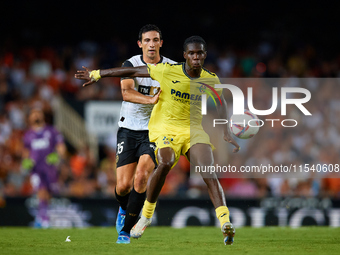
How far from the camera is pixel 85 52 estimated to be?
1688cm

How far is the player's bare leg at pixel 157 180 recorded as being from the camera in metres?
6.07

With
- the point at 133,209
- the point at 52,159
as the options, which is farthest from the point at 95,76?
the point at 52,159

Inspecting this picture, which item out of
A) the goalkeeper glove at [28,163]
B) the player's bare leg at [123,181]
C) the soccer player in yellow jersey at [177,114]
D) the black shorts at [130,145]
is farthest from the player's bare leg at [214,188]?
the goalkeeper glove at [28,163]

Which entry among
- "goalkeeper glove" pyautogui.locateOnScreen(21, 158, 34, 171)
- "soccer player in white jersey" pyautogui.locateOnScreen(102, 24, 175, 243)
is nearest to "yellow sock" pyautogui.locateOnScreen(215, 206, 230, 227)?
"soccer player in white jersey" pyautogui.locateOnScreen(102, 24, 175, 243)

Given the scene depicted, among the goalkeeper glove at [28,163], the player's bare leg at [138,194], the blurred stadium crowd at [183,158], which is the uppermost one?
the blurred stadium crowd at [183,158]

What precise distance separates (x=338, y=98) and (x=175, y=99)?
9520 mm

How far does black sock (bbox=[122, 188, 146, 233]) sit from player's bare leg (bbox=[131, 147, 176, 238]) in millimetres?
85

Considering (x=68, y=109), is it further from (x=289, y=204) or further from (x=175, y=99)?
(x=175, y=99)

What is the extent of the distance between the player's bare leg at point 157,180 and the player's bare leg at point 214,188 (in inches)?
10.5

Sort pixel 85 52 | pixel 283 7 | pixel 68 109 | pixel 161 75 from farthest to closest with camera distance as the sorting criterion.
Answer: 1. pixel 283 7
2. pixel 85 52
3. pixel 68 109
4. pixel 161 75

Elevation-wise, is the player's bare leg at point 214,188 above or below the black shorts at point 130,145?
below

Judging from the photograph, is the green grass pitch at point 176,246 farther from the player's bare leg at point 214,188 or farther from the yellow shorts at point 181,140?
the yellow shorts at point 181,140

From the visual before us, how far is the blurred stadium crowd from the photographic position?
505 inches

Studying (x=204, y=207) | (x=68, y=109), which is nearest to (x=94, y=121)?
(x=68, y=109)
